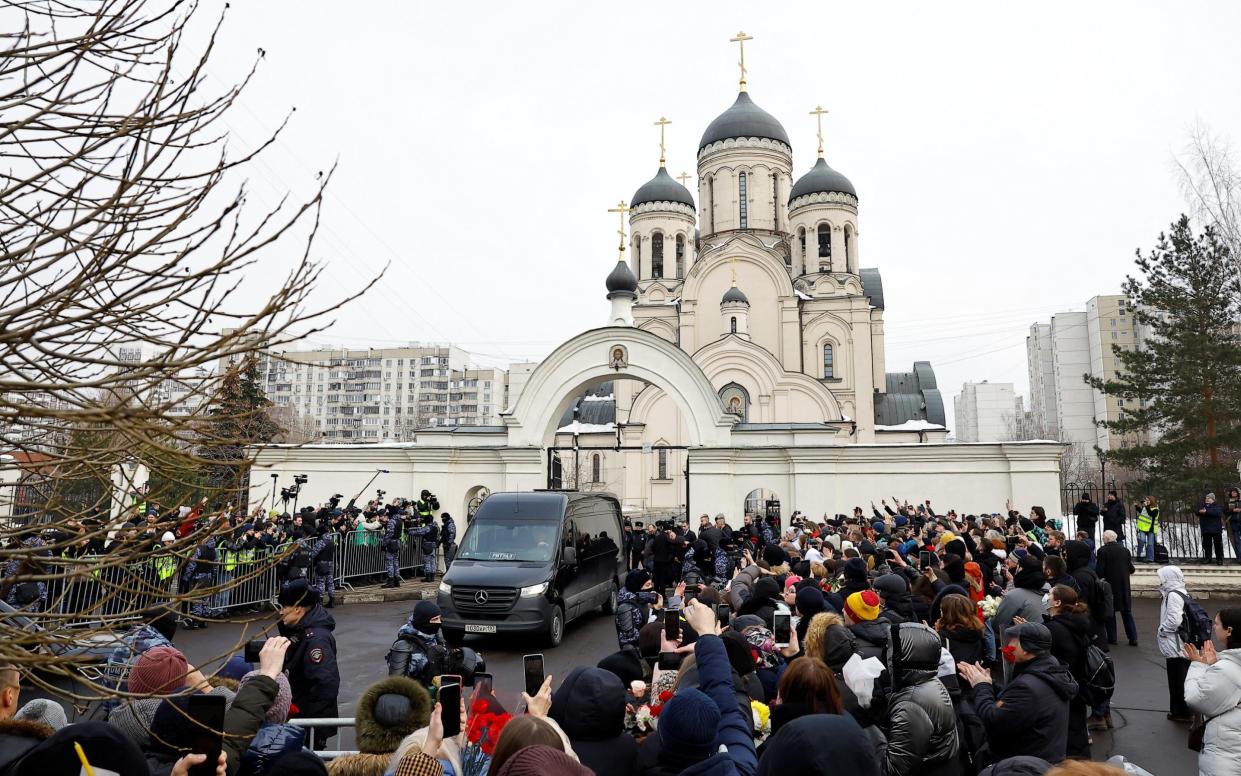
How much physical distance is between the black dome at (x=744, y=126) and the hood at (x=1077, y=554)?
37.3 m

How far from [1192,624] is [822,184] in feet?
116

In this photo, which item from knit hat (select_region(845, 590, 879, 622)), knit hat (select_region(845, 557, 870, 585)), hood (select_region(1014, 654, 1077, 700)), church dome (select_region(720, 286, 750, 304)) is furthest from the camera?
church dome (select_region(720, 286, 750, 304))

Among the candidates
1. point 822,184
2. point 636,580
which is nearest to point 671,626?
point 636,580

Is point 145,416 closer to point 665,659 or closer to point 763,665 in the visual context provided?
point 665,659

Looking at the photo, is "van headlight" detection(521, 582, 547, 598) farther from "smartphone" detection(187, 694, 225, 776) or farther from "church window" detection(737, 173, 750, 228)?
"church window" detection(737, 173, 750, 228)

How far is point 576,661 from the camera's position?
1037 centimetres

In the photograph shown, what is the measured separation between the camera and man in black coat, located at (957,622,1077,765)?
4141mm

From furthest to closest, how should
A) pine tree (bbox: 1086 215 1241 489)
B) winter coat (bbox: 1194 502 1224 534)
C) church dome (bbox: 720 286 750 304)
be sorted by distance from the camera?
church dome (bbox: 720 286 750 304), pine tree (bbox: 1086 215 1241 489), winter coat (bbox: 1194 502 1224 534)

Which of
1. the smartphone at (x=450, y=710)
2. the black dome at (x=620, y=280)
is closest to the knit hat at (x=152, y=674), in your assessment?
the smartphone at (x=450, y=710)

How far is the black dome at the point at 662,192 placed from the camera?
45219 millimetres

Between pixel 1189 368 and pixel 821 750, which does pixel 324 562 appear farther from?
pixel 1189 368

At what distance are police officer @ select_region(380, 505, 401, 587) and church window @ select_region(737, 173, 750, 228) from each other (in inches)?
1219

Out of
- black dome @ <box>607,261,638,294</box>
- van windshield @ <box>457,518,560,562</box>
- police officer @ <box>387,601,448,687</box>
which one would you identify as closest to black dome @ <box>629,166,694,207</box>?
black dome @ <box>607,261,638,294</box>

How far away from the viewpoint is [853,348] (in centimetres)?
3828
